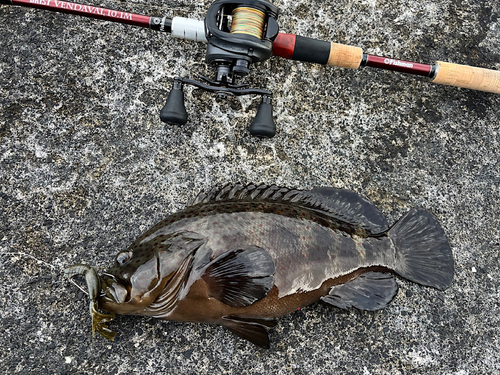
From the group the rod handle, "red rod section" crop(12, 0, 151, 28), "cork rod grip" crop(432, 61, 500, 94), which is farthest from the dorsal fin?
"red rod section" crop(12, 0, 151, 28)

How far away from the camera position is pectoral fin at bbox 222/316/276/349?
6.46 feet

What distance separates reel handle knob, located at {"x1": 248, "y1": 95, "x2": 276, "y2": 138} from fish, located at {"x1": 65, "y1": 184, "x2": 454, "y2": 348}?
1.23ft

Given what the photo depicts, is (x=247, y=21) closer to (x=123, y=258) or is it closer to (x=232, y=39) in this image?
(x=232, y=39)

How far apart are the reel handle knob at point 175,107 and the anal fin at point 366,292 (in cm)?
133

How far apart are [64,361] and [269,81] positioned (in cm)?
210

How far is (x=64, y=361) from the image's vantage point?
207 centimetres

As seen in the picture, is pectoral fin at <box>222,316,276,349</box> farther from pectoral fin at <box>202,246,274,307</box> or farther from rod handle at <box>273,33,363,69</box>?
rod handle at <box>273,33,363,69</box>

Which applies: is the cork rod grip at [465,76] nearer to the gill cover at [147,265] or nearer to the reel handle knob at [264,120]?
the reel handle knob at [264,120]

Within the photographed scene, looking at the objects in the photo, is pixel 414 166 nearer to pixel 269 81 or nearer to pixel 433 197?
pixel 433 197

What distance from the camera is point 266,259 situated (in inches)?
72.2

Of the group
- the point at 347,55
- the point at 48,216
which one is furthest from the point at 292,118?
the point at 48,216

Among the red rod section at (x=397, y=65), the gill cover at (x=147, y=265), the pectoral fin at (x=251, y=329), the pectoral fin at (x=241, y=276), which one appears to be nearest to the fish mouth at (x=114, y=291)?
the gill cover at (x=147, y=265)

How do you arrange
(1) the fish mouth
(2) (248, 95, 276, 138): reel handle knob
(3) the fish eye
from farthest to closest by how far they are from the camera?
1. (2) (248, 95, 276, 138): reel handle knob
2. (3) the fish eye
3. (1) the fish mouth

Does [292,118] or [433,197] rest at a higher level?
[292,118]
